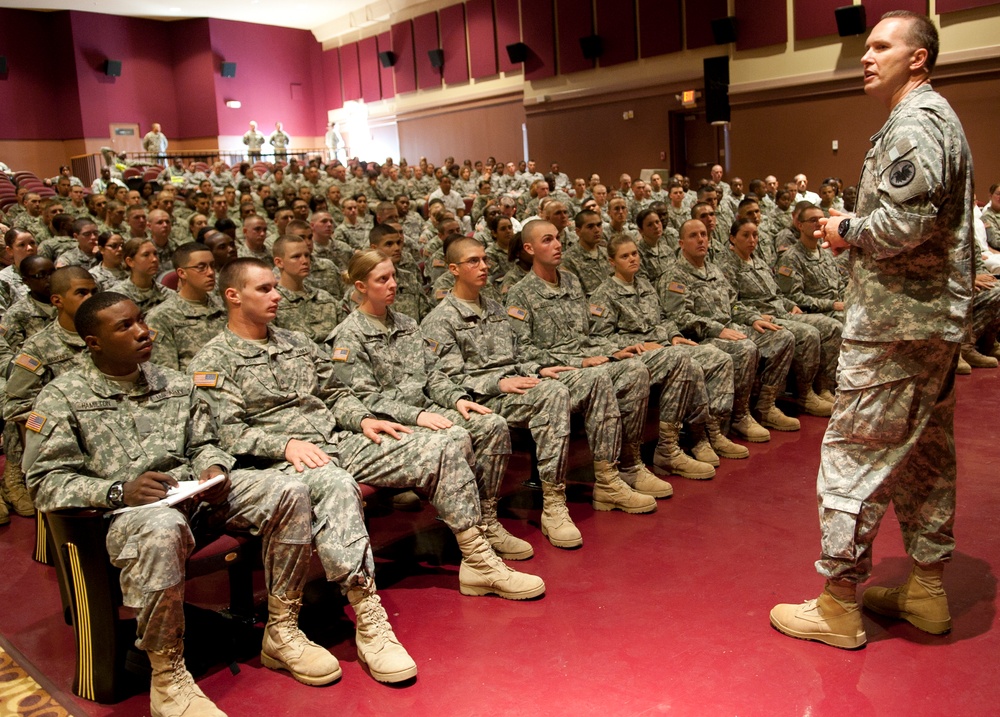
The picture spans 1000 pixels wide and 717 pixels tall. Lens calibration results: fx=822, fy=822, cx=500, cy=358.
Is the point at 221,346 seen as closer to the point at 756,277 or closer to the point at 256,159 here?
the point at 756,277

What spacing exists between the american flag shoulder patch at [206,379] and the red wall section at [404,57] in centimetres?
1894

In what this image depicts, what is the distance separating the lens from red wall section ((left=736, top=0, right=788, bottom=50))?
39.7 feet

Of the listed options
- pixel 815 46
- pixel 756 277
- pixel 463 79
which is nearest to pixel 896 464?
pixel 756 277

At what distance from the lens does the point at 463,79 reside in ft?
61.7

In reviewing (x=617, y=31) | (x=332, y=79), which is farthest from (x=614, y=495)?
(x=332, y=79)

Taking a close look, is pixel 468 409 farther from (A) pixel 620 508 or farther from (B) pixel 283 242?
(B) pixel 283 242

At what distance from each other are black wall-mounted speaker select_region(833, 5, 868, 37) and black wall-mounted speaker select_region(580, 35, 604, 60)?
470cm

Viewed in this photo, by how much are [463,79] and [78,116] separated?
9245 millimetres

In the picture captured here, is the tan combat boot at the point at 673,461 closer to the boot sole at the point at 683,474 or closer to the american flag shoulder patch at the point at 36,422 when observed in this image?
the boot sole at the point at 683,474

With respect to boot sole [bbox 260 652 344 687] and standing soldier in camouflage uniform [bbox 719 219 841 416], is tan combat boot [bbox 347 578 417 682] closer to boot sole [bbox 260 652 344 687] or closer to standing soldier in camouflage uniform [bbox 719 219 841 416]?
boot sole [bbox 260 652 344 687]

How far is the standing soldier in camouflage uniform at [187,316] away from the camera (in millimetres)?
3959

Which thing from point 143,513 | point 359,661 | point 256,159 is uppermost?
point 256,159

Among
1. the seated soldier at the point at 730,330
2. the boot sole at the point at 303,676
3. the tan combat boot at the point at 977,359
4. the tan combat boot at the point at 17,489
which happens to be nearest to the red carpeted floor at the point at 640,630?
the boot sole at the point at 303,676

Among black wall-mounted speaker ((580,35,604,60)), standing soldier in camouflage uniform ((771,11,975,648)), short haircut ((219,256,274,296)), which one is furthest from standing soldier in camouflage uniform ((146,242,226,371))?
black wall-mounted speaker ((580,35,604,60))
